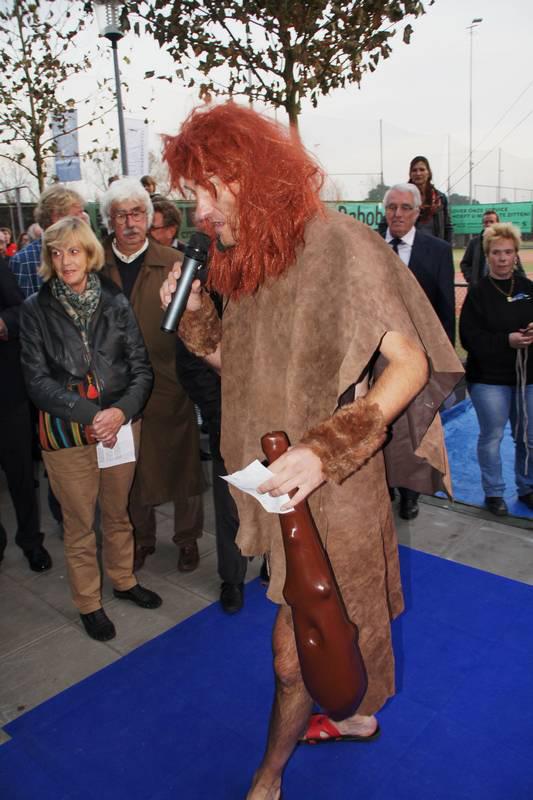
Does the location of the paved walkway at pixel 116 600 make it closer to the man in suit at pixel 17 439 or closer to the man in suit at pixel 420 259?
the man in suit at pixel 17 439

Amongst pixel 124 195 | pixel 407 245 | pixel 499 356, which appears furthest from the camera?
pixel 407 245

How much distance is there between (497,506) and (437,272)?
4.95 feet

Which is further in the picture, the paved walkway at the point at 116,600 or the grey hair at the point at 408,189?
the grey hair at the point at 408,189

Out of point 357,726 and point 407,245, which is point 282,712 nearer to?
point 357,726

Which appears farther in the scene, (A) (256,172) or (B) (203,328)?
(B) (203,328)

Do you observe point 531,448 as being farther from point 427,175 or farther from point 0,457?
point 0,457

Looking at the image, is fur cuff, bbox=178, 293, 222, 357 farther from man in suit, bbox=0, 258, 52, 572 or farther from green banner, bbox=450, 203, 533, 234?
green banner, bbox=450, 203, 533, 234

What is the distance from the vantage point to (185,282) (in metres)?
1.66

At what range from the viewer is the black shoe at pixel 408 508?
12.8 ft

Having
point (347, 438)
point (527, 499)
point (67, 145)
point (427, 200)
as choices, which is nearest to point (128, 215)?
point (347, 438)

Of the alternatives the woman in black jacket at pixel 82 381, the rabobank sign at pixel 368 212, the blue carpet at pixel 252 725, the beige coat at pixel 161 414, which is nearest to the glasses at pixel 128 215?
the beige coat at pixel 161 414

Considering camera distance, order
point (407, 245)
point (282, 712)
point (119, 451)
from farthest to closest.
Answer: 1. point (407, 245)
2. point (119, 451)
3. point (282, 712)

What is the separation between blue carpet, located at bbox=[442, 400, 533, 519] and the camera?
4.16 meters

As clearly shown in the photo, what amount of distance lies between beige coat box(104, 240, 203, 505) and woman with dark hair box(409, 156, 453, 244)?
2392mm
